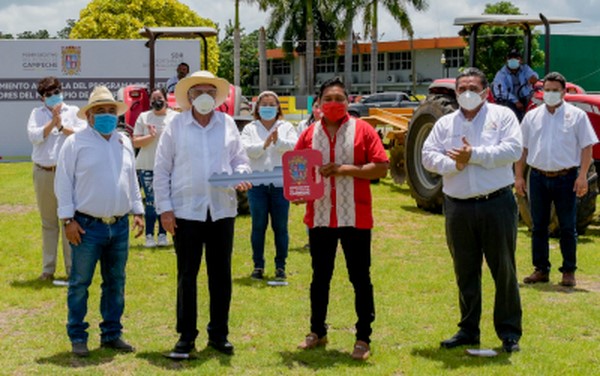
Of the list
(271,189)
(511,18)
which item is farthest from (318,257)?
(511,18)

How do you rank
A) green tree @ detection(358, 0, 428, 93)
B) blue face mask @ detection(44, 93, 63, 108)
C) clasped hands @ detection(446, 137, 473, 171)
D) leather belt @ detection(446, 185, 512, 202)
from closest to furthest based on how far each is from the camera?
clasped hands @ detection(446, 137, 473, 171), leather belt @ detection(446, 185, 512, 202), blue face mask @ detection(44, 93, 63, 108), green tree @ detection(358, 0, 428, 93)

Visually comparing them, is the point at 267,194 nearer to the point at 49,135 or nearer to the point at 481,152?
the point at 49,135

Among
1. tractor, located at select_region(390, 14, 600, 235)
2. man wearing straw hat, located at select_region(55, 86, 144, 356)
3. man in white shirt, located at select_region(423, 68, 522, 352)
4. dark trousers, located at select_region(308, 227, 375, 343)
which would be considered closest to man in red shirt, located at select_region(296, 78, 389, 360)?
dark trousers, located at select_region(308, 227, 375, 343)

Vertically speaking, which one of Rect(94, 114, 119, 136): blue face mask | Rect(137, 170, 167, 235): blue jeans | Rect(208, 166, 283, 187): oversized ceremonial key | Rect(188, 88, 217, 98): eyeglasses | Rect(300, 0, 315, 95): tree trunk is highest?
Rect(300, 0, 315, 95): tree trunk

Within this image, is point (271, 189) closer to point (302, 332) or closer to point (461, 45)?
point (302, 332)

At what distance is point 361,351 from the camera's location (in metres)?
6.47

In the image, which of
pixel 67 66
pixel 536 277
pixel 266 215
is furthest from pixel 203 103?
pixel 67 66

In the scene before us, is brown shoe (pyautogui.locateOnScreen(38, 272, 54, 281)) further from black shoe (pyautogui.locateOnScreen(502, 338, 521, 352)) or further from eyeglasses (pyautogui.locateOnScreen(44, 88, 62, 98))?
black shoe (pyautogui.locateOnScreen(502, 338, 521, 352))

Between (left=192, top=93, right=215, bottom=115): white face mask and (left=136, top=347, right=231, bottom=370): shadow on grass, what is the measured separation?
168 cm

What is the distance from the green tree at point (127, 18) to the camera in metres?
54.5

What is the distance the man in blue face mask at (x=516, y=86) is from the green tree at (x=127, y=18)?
137 ft

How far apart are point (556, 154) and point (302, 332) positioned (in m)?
3.14

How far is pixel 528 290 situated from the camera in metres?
8.82

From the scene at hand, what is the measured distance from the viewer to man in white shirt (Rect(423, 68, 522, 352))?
6.33 metres
